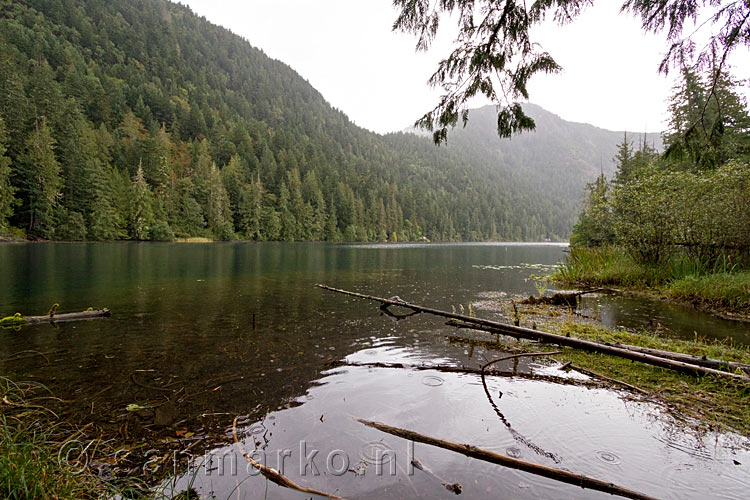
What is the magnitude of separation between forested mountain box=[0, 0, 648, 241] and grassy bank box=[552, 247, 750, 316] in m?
68.0

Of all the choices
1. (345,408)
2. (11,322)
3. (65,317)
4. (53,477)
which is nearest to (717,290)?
(345,408)

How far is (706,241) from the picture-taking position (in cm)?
1365

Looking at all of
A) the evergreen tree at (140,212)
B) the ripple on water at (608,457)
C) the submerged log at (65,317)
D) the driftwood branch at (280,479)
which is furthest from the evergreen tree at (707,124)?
the evergreen tree at (140,212)

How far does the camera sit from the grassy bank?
11844 mm

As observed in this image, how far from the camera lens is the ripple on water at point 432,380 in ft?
17.7

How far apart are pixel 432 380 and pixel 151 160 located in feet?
321

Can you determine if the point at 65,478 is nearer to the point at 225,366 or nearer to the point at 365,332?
the point at 225,366

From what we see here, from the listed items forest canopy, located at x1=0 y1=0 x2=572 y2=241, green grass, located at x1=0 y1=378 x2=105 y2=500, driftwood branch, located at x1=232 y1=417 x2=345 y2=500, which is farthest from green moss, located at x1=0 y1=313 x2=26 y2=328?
forest canopy, located at x1=0 y1=0 x2=572 y2=241

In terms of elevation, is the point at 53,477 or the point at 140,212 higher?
the point at 140,212

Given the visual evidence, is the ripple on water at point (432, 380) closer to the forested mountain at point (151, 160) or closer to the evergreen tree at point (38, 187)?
the forested mountain at point (151, 160)

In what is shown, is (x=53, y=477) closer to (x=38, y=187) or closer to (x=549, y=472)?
(x=549, y=472)

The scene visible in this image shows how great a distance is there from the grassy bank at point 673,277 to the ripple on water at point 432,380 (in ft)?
38.9

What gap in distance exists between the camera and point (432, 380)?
559 cm

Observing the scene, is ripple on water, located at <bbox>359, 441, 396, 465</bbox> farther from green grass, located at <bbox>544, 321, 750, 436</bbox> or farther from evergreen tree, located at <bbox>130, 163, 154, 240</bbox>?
evergreen tree, located at <bbox>130, 163, 154, 240</bbox>
